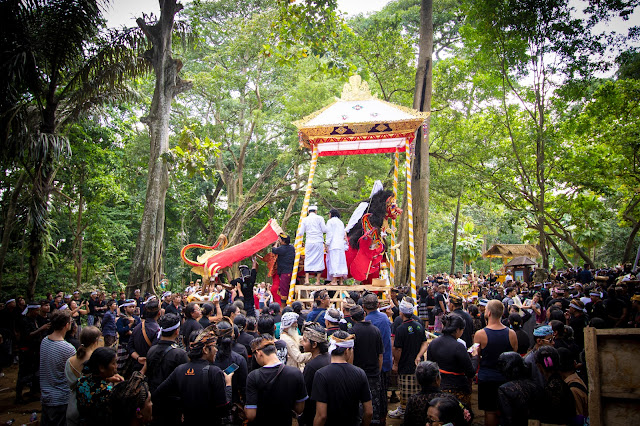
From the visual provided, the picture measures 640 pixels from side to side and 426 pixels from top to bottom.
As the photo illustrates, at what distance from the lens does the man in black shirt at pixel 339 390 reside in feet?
12.0

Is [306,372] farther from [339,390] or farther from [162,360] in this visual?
[162,360]

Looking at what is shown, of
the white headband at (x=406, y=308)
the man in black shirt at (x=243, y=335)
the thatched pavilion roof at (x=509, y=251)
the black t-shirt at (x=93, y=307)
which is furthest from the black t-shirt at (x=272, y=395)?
the thatched pavilion roof at (x=509, y=251)

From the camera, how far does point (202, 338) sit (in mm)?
3801

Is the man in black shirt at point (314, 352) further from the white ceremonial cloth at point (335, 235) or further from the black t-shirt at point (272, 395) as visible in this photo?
the white ceremonial cloth at point (335, 235)

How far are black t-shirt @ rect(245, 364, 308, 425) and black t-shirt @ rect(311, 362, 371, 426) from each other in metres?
0.19

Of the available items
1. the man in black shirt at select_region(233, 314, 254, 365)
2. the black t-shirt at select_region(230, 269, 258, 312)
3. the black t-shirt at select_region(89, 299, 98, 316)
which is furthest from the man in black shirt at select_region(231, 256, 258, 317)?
the black t-shirt at select_region(89, 299, 98, 316)

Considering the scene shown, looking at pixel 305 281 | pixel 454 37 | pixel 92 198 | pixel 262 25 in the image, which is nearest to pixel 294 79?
pixel 262 25

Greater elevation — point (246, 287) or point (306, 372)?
point (246, 287)

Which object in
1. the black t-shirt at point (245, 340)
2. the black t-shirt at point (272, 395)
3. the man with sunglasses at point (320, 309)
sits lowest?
the black t-shirt at point (272, 395)

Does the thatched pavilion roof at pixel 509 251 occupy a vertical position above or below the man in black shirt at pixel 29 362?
above

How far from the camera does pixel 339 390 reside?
3.68 meters

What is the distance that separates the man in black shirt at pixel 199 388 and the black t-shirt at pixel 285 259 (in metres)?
6.30

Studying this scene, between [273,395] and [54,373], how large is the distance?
8.54 feet

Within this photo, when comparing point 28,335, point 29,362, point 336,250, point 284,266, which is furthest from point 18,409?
point 336,250
